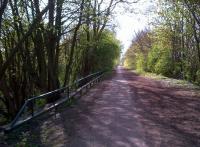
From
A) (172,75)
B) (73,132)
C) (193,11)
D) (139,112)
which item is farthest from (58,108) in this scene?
(172,75)

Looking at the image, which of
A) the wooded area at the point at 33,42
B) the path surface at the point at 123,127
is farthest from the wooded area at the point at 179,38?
the path surface at the point at 123,127

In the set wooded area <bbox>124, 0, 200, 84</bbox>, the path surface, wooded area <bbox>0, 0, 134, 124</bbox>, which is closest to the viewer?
the path surface

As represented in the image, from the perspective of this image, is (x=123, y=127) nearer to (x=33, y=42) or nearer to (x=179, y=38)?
(x=33, y=42)

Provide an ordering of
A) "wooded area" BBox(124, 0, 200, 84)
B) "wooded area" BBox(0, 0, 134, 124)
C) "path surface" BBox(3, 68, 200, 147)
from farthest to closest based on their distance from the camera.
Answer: "wooded area" BBox(124, 0, 200, 84)
"wooded area" BBox(0, 0, 134, 124)
"path surface" BBox(3, 68, 200, 147)

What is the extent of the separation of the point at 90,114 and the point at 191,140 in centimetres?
526

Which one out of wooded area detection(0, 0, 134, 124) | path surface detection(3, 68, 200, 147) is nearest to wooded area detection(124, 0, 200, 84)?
wooded area detection(0, 0, 134, 124)

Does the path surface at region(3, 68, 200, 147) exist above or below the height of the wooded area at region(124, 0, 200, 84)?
below

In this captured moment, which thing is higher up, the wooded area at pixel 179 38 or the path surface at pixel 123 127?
the wooded area at pixel 179 38

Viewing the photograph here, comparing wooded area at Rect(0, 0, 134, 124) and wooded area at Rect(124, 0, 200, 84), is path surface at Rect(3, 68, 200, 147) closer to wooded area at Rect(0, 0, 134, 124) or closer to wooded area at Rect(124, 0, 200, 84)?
wooded area at Rect(0, 0, 134, 124)

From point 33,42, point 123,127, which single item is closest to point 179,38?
point 33,42

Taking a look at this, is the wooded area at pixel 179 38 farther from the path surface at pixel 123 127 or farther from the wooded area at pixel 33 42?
the path surface at pixel 123 127

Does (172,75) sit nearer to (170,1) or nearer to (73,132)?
(170,1)

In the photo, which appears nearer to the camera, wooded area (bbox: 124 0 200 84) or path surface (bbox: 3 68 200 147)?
path surface (bbox: 3 68 200 147)

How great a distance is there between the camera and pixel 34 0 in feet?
60.3
